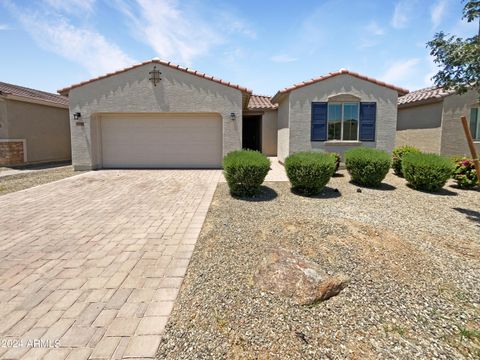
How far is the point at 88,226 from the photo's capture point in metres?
5.40

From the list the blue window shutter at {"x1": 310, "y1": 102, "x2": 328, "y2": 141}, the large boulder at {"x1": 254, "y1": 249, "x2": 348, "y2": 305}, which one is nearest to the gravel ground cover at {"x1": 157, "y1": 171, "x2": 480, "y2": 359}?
the large boulder at {"x1": 254, "y1": 249, "x2": 348, "y2": 305}

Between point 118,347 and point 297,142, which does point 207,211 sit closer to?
point 118,347

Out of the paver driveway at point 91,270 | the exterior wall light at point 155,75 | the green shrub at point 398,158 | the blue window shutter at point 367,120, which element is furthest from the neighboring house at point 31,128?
the green shrub at point 398,158

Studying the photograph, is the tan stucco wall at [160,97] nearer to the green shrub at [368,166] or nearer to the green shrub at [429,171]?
the green shrub at [368,166]

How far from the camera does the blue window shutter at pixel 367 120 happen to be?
11.5 metres

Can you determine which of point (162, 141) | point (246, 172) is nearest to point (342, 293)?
point (246, 172)

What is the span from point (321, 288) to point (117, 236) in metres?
3.63

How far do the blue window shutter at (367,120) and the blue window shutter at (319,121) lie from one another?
156cm

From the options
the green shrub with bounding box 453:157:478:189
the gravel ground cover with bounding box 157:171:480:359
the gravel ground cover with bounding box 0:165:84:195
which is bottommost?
the gravel ground cover with bounding box 157:171:480:359

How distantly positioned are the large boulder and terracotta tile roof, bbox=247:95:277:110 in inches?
564

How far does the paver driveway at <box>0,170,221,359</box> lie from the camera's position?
97.3 inches

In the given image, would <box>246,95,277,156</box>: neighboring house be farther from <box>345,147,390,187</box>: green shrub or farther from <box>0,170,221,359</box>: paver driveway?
<box>0,170,221,359</box>: paver driveway

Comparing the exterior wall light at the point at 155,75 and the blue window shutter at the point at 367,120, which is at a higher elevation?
the exterior wall light at the point at 155,75

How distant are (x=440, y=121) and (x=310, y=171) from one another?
994 centimetres
